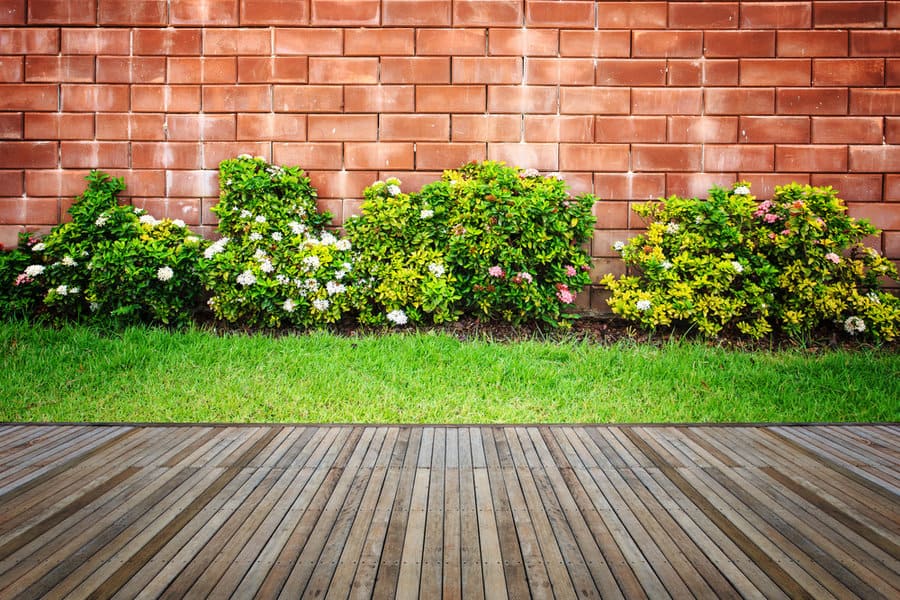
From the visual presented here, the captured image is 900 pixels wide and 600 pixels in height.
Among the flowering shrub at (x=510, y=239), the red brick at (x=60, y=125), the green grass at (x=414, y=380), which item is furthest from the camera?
the red brick at (x=60, y=125)

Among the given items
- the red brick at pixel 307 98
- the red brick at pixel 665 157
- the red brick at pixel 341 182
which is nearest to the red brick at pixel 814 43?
the red brick at pixel 665 157

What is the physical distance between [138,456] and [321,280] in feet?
7.69

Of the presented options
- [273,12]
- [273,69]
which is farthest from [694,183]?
[273,12]

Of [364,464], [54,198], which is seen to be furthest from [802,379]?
[54,198]

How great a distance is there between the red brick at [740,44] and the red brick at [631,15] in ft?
1.57

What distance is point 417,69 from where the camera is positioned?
5.36 meters

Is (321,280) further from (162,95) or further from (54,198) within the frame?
(54,198)

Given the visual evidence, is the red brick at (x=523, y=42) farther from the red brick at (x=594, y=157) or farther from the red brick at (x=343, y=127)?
the red brick at (x=343, y=127)

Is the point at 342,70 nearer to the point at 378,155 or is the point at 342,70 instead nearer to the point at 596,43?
the point at 378,155

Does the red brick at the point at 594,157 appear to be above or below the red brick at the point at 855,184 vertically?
above

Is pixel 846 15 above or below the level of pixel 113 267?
above

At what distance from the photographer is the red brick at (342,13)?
5340mm

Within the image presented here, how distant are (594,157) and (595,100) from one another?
1.75 feet

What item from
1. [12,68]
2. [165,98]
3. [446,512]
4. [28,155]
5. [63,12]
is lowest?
[446,512]
